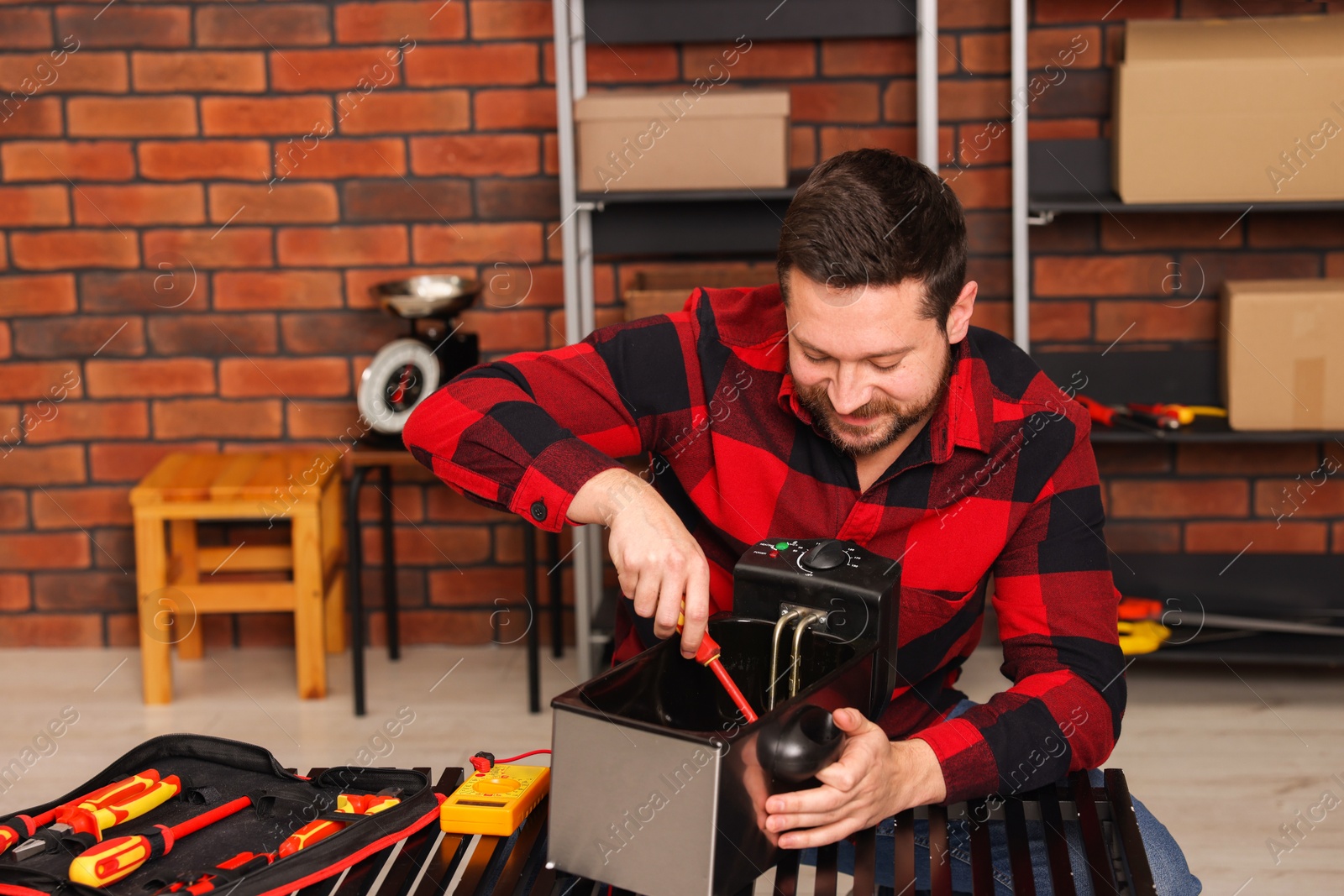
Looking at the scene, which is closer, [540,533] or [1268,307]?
[1268,307]

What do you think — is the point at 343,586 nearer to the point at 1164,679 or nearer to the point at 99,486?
the point at 99,486

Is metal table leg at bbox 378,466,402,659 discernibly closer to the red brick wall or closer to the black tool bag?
the red brick wall

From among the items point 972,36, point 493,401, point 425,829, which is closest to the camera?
point 425,829

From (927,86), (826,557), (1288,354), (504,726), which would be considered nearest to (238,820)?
(826,557)

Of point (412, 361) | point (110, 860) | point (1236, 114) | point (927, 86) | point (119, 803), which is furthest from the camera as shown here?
point (412, 361)

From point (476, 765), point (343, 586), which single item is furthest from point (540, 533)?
point (476, 765)

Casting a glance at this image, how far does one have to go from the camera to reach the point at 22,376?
2.78 metres

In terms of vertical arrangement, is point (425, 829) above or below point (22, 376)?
A: below

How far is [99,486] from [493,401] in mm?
1852

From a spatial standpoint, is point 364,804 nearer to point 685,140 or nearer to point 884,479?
point 884,479

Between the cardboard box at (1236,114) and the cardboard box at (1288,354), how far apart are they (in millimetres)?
178

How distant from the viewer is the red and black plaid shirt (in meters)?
1.23

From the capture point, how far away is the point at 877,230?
1222 millimetres

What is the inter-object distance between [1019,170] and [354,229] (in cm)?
133
